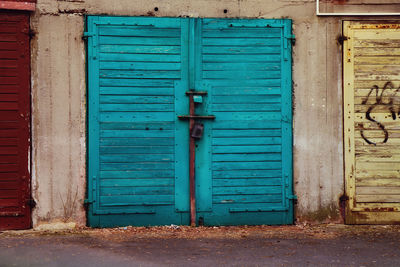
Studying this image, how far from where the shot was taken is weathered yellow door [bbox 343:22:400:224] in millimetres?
6914

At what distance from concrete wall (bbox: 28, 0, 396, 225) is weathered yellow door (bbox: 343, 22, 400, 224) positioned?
145 millimetres

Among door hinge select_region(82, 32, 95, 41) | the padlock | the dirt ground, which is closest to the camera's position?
the dirt ground

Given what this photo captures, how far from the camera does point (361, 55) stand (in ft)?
22.7

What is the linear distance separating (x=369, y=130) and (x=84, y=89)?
3863 mm

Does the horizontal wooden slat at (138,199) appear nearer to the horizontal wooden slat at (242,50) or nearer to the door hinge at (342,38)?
the horizontal wooden slat at (242,50)

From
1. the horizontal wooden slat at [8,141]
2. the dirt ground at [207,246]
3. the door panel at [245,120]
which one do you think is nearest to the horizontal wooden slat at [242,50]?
the door panel at [245,120]

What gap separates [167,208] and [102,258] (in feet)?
4.87

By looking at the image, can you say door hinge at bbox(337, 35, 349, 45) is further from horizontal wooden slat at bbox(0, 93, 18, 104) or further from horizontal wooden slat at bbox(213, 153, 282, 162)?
horizontal wooden slat at bbox(0, 93, 18, 104)

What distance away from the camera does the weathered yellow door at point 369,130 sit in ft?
22.7

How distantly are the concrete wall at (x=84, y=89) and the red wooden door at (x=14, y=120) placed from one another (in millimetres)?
118

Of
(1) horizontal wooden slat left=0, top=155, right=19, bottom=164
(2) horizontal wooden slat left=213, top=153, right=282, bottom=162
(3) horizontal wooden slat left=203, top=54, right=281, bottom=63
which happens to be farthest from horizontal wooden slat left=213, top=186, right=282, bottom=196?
(1) horizontal wooden slat left=0, top=155, right=19, bottom=164

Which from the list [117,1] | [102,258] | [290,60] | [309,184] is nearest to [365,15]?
[290,60]

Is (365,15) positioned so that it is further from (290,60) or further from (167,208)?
(167,208)

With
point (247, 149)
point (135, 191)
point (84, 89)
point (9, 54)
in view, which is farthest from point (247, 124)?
point (9, 54)
